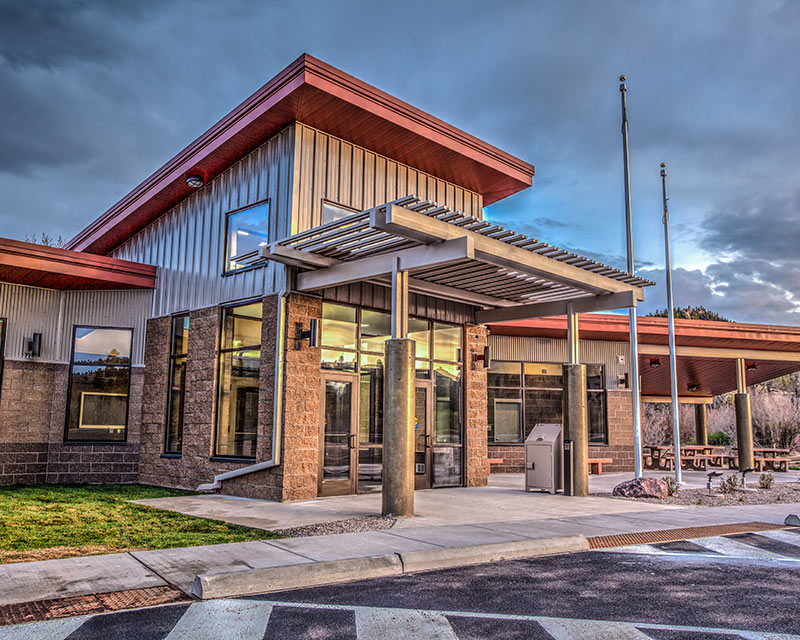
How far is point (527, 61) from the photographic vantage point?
62.2 feet

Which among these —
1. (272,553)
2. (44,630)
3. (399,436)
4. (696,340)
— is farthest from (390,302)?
(696,340)

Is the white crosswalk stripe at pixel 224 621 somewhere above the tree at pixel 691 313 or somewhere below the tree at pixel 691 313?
below

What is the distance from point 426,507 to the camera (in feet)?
Result: 35.3

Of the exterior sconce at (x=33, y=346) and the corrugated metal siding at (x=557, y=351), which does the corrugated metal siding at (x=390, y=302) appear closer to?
the corrugated metal siding at (x=557, y=351)

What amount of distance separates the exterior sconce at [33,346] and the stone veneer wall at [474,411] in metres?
9.50

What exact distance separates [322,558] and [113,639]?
2.43 meters

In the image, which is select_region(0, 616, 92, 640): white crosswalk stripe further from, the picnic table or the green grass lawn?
the picnic table

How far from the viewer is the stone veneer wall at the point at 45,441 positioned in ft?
46.6

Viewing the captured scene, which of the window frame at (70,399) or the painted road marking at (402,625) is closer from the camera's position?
the painted road marking at (402,625)

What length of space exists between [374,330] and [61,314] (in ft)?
25.1

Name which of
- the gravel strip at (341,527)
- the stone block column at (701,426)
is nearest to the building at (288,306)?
the gravel strip at (341,527)

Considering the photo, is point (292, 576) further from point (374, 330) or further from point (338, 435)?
point (374, 330)

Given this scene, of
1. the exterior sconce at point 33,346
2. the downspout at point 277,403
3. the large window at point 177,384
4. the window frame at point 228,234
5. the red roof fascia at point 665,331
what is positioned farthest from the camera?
the red roof fascia at point 665,331

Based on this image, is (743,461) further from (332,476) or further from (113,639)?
(113,639)
